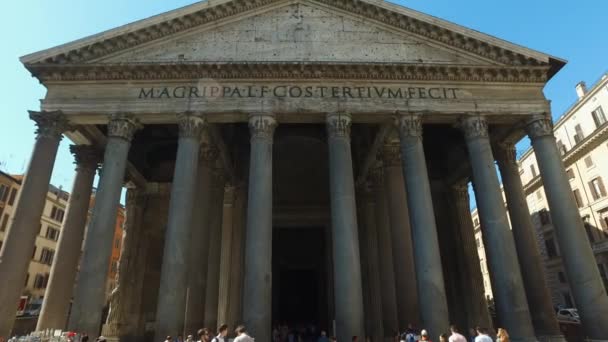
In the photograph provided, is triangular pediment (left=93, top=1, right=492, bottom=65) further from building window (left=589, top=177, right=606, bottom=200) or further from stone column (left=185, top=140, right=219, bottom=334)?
building window (left=589, top=177, right=606, bottom=200)

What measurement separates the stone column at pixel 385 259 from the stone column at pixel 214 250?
6.75 m

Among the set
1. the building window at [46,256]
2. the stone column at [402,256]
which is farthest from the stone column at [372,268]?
the building window at [46,256]

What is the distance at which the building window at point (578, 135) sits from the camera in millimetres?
26094

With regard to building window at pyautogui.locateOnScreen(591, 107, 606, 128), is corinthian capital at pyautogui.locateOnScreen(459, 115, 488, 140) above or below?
below

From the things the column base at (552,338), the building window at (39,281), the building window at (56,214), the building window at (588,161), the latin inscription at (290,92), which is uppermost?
the building window at (588,161)

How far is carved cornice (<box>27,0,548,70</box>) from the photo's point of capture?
13.2 m

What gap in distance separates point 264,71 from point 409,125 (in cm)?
537

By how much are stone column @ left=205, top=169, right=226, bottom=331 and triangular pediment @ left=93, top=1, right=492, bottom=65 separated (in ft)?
16.9

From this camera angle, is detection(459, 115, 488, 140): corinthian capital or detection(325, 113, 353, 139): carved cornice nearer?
detection(325, 113, 353, 139): carved cornice

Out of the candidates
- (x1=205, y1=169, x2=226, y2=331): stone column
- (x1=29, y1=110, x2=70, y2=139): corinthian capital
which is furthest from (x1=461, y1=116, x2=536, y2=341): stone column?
(x1=29, y1=110, x2=70, y2=139): corinthian capital

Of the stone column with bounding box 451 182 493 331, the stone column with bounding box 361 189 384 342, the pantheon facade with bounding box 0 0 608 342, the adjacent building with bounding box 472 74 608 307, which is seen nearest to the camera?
the pantheon facade with bounding box 0 0 608 342

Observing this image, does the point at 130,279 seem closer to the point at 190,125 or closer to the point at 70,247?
the point at 70,247

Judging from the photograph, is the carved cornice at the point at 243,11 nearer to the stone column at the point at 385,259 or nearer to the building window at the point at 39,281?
the stone column at the point at 385,259

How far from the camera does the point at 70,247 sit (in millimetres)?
13523
